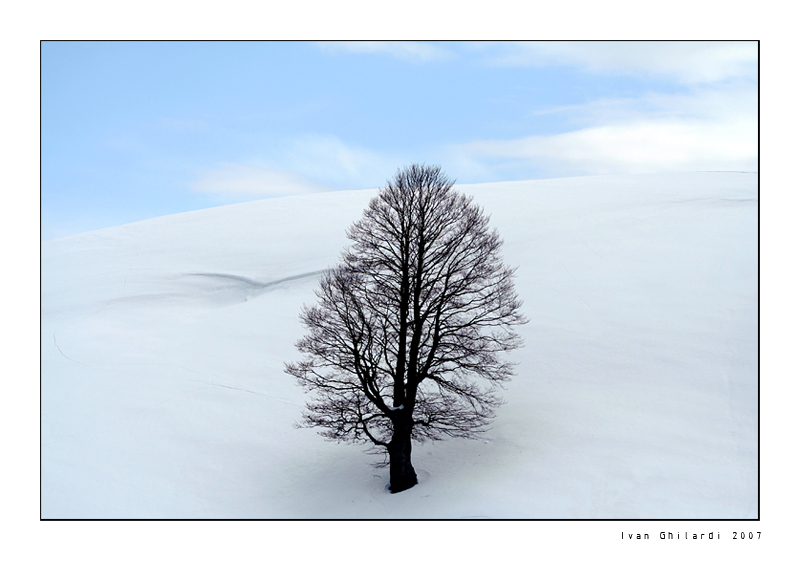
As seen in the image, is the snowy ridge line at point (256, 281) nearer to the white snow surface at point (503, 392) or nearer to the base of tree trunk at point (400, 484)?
the white snow surface at point (503, 392)

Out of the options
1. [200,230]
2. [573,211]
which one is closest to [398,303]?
[573,211]

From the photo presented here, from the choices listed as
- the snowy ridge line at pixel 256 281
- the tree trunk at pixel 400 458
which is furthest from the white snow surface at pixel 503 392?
the tree trunk at pixel 400 458

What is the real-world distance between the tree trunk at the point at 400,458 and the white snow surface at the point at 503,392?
0.40 meters

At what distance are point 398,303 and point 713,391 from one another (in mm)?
11219

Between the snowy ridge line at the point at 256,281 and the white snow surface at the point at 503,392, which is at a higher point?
the snowy ridge line at the point at 256,281

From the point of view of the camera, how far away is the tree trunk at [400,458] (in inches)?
647

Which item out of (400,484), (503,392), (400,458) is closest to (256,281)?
(503,392)

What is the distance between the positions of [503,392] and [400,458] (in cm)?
572

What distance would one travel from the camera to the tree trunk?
1644 cm

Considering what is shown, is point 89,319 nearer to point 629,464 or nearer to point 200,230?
point 200,230

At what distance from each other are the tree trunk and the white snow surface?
0.40 m

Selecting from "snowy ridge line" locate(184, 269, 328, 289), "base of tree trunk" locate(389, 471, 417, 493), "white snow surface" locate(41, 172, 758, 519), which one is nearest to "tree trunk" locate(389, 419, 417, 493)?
"base of tree trunk" locate(389, 471, 417, 493)

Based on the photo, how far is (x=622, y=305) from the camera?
2602cm

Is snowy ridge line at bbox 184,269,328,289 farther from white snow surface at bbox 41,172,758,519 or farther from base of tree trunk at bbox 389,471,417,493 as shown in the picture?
base of tree trunk at bbox 389,471,417,493
